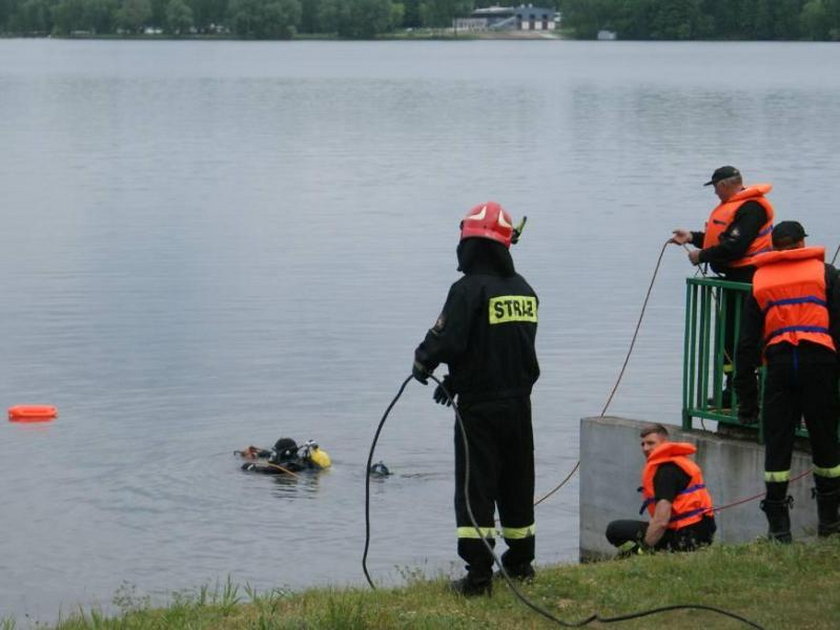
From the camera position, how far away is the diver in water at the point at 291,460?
1886cm

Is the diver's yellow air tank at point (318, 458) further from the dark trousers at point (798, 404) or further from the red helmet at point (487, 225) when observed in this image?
the red helmet at point (487, 225)

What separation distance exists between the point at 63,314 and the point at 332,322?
14.8ft

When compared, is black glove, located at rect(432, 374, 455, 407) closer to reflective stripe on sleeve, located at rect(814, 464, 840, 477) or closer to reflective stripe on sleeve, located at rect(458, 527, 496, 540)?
reflective stripe on sleeve, located at rect(458, 527, 496, 540)

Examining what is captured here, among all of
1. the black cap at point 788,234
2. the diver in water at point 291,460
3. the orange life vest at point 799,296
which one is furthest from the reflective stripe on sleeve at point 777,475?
the diver in water at point 291,460

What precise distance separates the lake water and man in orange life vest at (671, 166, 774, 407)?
3.39 metres

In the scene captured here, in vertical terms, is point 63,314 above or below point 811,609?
below

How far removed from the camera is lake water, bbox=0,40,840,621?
55.1 feet

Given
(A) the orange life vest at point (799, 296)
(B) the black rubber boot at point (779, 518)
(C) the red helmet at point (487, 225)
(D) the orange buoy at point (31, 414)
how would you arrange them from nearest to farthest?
1. (C) the red helmet at point (487, 225)
2. (A) the orange life vest at point (799, 296)
3. (B) the black rubber boot at point (779, 518)
4. (D) the orange buoy at point (31, 414)

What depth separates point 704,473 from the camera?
492 inches

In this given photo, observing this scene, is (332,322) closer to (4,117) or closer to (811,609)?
(811,609)

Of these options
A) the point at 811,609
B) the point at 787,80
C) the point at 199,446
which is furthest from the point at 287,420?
the point at 787,80

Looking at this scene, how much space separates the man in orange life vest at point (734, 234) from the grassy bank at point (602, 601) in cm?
243

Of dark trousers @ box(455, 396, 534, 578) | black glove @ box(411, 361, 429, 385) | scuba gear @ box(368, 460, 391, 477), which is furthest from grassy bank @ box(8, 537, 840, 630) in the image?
scuba gear @ box(368, 460, 391, 477)

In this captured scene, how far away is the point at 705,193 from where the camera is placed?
46875mm
